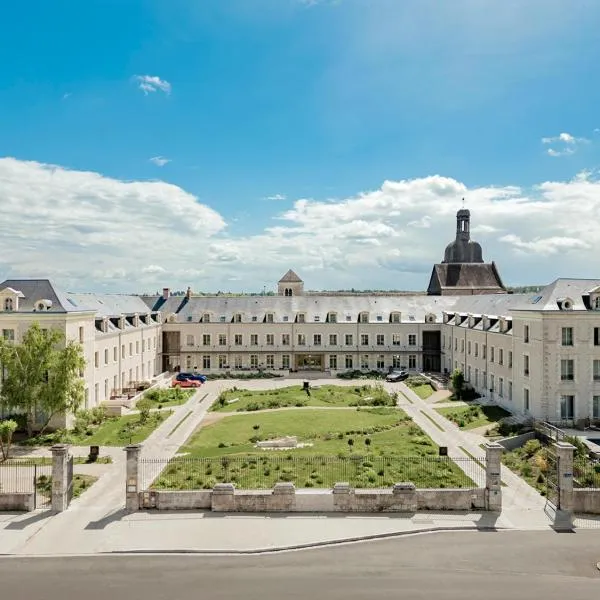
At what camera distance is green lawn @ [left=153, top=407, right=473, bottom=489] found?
26156mm

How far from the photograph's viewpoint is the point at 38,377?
36156mm

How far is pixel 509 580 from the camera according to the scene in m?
17.0

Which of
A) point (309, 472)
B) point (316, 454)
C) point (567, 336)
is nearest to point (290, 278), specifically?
point (567, 336)

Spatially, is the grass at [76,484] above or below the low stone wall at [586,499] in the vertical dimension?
below

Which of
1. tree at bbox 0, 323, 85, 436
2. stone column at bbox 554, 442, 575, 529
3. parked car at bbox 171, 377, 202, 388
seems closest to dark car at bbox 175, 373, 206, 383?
parked car at bbox 171, 377, 202, 388

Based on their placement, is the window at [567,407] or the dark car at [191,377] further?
the dark car at [191,377]

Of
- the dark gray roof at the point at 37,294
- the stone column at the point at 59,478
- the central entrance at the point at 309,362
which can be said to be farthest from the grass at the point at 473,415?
the dark gray roof at the point at 37,294

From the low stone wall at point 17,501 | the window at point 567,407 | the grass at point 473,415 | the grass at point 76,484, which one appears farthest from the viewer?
the grass at point 473,415

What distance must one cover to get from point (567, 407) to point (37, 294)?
39594 millimetres

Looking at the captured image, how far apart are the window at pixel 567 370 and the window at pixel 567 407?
A: 1.34 metres

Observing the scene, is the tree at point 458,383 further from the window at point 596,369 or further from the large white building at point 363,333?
the window at point 596,369

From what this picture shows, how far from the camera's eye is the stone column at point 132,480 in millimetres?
22859

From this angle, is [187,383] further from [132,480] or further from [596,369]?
[596,369]

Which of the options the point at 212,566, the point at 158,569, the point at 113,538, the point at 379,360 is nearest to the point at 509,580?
the point at 212,566
